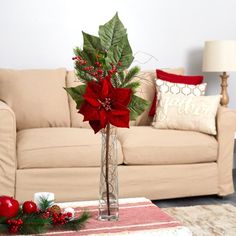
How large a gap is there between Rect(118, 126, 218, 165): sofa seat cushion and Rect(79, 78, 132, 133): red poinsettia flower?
1463 millimetres

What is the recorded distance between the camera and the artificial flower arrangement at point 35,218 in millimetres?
1626

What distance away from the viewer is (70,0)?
410 cm

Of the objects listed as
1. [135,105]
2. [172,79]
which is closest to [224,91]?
[172,79]

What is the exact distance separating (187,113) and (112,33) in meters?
1.74

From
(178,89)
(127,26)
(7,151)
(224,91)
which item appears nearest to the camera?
(7,151)

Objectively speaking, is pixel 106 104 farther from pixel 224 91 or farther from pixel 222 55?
pixel 224 91

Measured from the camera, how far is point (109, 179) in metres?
1.83

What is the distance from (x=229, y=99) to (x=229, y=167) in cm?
127

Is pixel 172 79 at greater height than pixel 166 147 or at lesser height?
greater

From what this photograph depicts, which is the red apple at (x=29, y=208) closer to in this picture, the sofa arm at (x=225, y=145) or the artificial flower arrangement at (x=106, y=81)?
the artificial flower arrangement at (x=106, y=81)

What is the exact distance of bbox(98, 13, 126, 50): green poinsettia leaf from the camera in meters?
1.81

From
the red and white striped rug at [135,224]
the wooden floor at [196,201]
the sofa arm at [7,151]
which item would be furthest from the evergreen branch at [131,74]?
the wooden floor at [196,201]

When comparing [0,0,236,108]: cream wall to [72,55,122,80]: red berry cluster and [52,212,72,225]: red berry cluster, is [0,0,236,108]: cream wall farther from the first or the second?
[52,212,72,225]: red berry cluster

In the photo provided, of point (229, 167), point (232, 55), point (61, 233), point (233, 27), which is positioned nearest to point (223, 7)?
point (233, 27)
